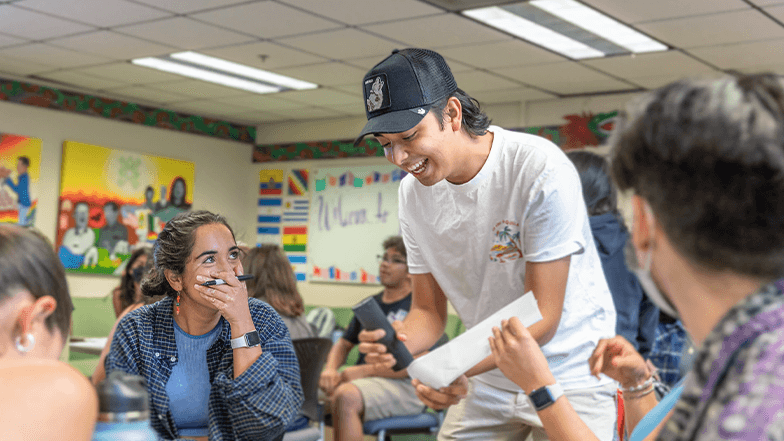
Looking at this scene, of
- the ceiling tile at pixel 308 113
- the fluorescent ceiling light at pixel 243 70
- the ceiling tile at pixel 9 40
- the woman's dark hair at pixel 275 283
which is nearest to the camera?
the woman's dark hair at pixel 275 283

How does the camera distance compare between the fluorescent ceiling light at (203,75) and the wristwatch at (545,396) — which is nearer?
the wristwatch at (545,396)

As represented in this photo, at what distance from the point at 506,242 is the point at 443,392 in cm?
37

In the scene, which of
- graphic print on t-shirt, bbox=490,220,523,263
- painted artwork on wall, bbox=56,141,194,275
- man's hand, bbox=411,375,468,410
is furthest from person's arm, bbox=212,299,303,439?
painted artwork on wall, bbox=56,141,194,275

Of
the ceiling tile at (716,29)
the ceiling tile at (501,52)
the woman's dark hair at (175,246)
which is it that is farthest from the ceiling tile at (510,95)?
the woman's dark hair at (175,246)

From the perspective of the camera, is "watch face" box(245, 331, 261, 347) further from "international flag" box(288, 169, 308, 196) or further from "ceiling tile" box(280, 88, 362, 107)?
"international flag" box(288, 169, 308, 196)

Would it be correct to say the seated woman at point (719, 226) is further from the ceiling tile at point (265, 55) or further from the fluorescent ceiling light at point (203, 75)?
the fluorescent ceiling light at point (203, 75)

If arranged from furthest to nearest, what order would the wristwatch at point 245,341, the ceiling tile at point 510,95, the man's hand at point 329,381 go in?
1. the ceiling tile at point 510,95
2. the man's hand at point 329,381
3. the wristwatch at point 245,341

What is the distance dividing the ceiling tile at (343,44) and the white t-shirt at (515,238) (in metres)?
3.04

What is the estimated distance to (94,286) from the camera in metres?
6.95

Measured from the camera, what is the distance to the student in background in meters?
2.40

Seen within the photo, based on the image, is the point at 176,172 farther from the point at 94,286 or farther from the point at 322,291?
the point at 322,291

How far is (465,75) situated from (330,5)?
1778mm

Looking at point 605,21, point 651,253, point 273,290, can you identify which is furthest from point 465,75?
point 651,253

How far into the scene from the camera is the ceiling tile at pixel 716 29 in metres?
4.21
